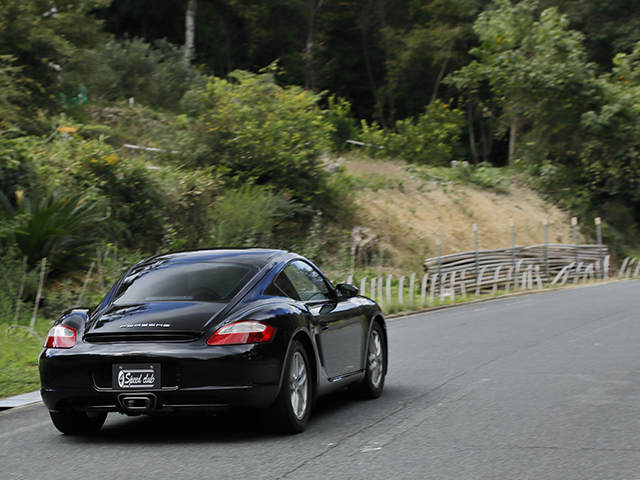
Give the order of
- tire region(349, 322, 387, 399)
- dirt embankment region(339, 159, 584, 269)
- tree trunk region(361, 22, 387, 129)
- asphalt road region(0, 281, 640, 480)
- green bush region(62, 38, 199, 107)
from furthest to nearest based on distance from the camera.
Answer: tree trunk region(361, 22, 387, 129), green bush region(62, 38, 199, 107), dirt embankment region(339, 159, 584, 269), tire region(349, 322, 387, 399), asphalt road region(0, 281, 640, 480)

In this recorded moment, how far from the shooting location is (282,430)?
21.6 ft

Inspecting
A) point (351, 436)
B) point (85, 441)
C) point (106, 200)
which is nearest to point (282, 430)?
point (351, 436)

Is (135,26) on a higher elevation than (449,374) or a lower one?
higher

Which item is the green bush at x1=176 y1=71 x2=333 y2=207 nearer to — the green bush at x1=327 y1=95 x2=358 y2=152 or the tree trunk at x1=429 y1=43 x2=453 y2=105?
the green bush at x1=327 y1=95 x2=358 y2=152

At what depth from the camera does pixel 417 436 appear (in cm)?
660

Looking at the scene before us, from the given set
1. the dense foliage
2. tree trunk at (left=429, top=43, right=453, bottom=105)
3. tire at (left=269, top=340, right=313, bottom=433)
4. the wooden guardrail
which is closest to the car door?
tire at (left=269, top=340, right=313, bottom=433)

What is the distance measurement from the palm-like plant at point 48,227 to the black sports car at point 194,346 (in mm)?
9434

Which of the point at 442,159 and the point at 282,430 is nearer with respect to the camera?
the point at 282,430

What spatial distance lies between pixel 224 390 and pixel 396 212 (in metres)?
29.9

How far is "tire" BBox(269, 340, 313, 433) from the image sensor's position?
6441mm

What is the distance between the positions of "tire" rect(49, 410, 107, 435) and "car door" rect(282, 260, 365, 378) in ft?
6.19

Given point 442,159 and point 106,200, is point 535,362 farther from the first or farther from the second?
point 442,159

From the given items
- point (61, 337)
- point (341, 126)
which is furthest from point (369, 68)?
point (61, 337)

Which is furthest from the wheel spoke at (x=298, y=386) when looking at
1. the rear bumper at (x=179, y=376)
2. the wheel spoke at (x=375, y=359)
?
the wheel spoke at (x=375, y=359)
